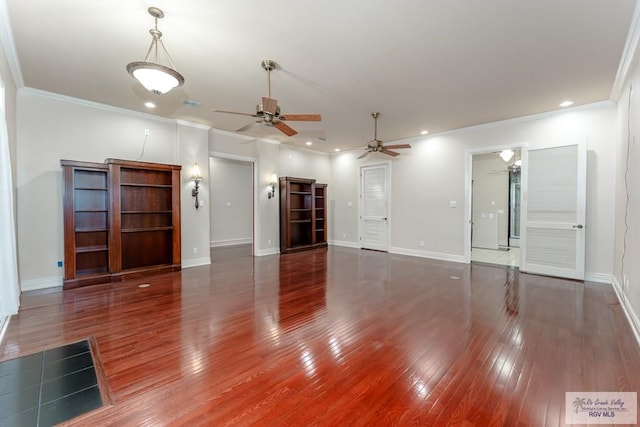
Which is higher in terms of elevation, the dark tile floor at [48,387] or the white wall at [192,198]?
the white wall at [192,198]

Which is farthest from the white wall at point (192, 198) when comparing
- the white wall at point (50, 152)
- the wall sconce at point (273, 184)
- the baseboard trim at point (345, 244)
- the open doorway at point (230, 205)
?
the baseboard trim at point (345, 244)

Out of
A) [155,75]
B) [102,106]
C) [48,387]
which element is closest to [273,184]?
[102,106]

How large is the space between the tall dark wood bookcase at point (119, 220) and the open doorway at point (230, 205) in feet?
9.27

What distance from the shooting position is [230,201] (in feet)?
30.5

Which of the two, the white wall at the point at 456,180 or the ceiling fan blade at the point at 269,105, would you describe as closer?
the ceiling fan blade at the point at 269,105

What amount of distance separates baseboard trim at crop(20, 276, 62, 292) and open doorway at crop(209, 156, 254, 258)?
3.95 m

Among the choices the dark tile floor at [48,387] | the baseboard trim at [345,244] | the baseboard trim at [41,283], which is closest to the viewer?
the dark tile floor at [48,387]

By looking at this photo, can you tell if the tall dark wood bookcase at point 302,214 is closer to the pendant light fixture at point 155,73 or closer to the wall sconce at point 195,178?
the wall sconce at point 195,178

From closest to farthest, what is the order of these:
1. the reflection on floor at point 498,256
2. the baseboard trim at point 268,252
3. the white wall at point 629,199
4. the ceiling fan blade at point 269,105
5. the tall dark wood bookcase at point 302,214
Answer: the white wall at point 629,199 < the ceiling fan blade at point 269,105 < the reflection on floor at point 498,256 < the baseboard trim at point 268,252 < the tall dark wood bookcase at point 302,214

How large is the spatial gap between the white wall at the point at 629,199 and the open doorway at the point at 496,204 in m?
3.79

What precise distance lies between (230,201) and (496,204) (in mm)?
8235

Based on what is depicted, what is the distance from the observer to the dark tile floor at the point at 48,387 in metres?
1.81

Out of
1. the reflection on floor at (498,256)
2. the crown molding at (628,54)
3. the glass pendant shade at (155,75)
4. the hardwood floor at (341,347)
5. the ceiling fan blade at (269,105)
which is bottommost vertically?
the hardwood floor at (341,347)

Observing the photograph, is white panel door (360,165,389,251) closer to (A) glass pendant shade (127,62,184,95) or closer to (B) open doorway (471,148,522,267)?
(B) open doorway (471,148,522,267)
